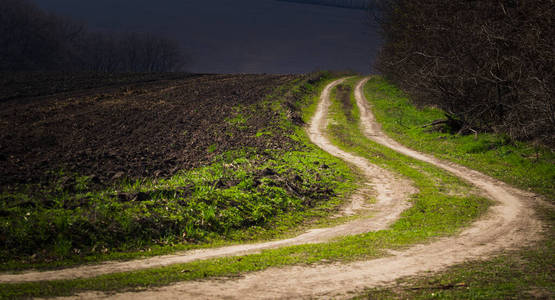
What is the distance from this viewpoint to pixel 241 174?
45.9ft

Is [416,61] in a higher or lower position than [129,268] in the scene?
higher

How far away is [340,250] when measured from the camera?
8.60 m

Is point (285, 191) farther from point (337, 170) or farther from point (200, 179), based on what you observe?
point (337, 170)

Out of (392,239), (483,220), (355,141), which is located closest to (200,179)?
(392,239)

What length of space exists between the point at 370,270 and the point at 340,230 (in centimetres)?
324

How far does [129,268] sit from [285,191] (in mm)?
6823

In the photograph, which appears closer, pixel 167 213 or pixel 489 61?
pixel 167 213

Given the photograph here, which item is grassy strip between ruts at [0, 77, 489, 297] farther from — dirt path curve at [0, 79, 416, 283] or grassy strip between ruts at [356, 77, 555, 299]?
grassy strip between ruts at [356, 77, 555, 299]

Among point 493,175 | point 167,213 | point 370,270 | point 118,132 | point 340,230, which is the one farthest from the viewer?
point 118,132

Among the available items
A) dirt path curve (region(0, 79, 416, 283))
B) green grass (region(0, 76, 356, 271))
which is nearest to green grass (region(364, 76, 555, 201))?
dirt path curve (region(0, 79, 416, 283))

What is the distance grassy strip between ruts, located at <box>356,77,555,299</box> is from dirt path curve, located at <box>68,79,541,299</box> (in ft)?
1.28

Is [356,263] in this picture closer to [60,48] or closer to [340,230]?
[340,230]

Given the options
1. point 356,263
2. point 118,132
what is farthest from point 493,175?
point 118,132

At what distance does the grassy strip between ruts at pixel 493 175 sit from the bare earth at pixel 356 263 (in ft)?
1.46
